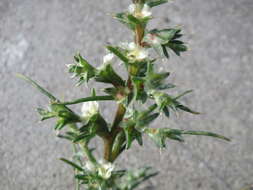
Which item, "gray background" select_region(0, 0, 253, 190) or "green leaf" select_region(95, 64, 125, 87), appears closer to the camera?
"green leaf" select_region(95, 64, 125, 87)

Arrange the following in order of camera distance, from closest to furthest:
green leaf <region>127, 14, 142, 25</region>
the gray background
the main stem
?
green leaf <region>127, 14, 142, 25</region> → the main stem → the gray background

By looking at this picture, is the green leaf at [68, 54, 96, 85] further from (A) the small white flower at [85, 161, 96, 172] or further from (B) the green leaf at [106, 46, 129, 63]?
(A) the small white flower at [85, 161, 96, 172]

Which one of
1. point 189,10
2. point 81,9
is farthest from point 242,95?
point 81,9

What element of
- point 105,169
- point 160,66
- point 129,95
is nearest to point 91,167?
point 105,169

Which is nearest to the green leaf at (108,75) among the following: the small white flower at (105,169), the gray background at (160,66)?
the small white flower at (105,169)

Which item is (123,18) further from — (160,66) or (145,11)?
(160,66)

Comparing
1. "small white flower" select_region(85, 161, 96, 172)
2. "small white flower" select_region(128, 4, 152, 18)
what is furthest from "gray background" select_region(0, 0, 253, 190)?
"small white flower" select_region(128, 4, 152, 18)

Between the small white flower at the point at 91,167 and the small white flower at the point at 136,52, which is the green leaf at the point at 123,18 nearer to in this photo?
the small white flower at the point at 136,52
